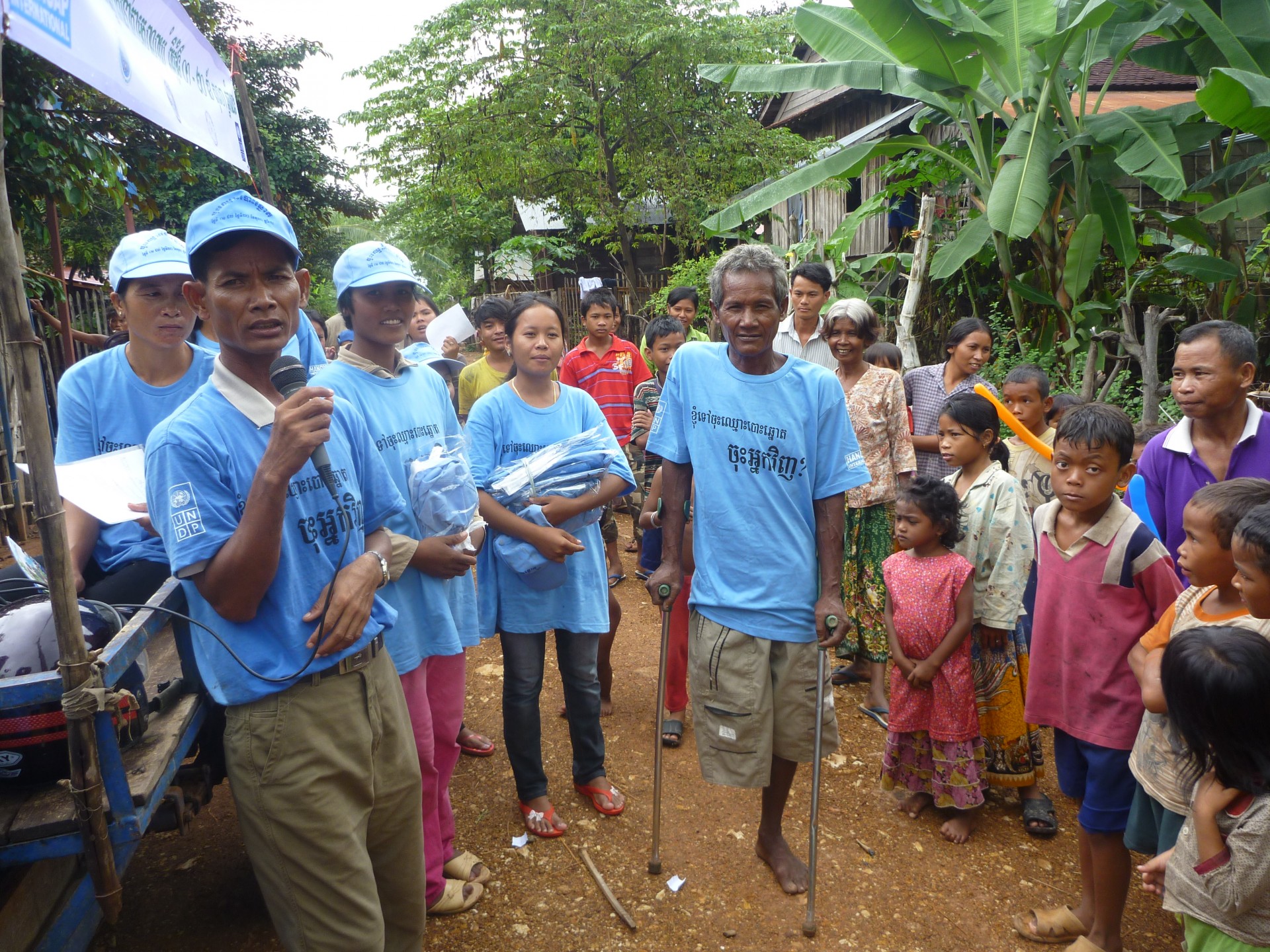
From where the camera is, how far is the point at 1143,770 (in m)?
2.50

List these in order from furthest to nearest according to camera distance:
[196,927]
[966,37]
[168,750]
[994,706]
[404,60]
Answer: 1. [404,60]
2. [966,37]
3. [994,706]
4. [196,927]
5. [168,750]

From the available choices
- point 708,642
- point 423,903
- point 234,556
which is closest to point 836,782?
point 708,642

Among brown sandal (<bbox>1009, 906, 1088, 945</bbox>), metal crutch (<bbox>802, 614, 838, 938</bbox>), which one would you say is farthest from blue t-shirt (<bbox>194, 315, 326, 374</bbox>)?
brown sandal (<bbox>1009, 906, 1088, 945</bbox>)

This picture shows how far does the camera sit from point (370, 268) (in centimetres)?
288

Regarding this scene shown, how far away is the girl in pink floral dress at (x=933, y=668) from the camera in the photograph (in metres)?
3.60

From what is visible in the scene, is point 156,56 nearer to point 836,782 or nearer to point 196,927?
point 196,927

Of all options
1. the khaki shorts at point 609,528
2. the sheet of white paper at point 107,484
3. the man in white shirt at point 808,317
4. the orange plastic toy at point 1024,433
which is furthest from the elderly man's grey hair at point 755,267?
the khaki shorts at point 609,528

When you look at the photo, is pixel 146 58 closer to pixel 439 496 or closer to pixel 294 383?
pixel 294 383

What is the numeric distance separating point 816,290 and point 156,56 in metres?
3.60

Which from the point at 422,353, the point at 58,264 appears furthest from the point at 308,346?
the point at 58,264

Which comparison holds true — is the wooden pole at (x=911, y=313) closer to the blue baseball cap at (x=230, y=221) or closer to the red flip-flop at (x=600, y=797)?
the red flip-flop at (x=600, y=797)

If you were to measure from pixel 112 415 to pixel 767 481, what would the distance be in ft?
7.68

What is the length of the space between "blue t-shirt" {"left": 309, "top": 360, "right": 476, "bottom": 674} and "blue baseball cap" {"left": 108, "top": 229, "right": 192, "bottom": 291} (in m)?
0.65

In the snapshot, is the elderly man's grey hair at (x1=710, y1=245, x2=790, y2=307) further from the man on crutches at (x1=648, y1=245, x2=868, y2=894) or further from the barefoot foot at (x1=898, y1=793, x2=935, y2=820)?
the barefoot foot at (x1=898, y1=793, x2=935, y2=820)
